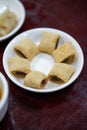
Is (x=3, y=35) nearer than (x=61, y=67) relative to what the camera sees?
No

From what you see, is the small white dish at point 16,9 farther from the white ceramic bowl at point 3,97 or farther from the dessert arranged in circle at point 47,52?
the white ceramic bowl at point 3,97

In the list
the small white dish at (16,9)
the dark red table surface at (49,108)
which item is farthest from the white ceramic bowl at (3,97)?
the small white dish at (16,9)

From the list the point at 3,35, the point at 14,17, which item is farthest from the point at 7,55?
the point at 14,17

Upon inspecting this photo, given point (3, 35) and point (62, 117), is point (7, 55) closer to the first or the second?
point (3, 35)

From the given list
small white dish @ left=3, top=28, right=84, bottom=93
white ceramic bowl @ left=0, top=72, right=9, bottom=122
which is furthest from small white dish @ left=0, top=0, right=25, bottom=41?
white ceramic bowl @ left=0, top=72, right=9, bottom=122

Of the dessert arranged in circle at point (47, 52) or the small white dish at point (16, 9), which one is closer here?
the dessert arranged in circle at point (47, 52)

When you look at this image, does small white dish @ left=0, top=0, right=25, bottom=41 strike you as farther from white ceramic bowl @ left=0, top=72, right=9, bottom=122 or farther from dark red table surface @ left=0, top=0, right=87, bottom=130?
white ceramic bowl @ left=0, top=72, right=9, bottom=122

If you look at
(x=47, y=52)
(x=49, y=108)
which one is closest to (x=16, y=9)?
(x=47, y=52)
